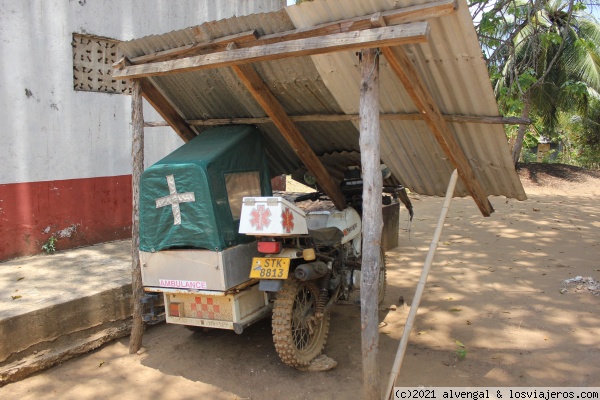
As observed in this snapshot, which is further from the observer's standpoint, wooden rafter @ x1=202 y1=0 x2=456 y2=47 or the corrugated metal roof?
the corrugated metal roof

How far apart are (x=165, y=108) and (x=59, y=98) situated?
86.8 inches

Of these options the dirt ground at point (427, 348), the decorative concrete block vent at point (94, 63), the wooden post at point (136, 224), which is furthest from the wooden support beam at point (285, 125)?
the decorative concrete block vent at point (94, 63)

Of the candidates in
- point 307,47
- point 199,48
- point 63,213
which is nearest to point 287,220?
point 307,47

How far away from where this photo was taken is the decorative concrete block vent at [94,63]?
7.12m

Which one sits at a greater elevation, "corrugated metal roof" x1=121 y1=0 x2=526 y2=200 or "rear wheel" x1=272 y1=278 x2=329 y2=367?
"corrugated metal roof" x1=121 y1=0 x2=526 y2=200

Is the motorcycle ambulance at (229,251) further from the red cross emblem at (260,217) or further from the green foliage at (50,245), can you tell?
the green foliage at (50,245)

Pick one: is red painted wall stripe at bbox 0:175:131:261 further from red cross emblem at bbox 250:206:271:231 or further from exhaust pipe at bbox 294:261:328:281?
exhaust pipe at bbox 294:261:328:281

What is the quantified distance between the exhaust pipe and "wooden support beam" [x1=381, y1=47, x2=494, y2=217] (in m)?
1.49

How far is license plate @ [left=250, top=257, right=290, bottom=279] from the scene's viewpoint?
4.23 metres

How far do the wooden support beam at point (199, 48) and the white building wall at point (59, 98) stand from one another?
2.50 metres

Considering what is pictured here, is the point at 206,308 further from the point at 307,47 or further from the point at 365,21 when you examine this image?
the point at 365,21

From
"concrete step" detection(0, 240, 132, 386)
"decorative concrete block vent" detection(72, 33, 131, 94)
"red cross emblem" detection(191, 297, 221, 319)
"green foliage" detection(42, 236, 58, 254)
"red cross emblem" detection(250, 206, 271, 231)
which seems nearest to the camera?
"red cross emblem" detection(250, 206, 271, 231)

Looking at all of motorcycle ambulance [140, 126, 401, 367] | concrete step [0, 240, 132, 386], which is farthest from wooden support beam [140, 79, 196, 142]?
concrete step [0, 240, 132, 386]

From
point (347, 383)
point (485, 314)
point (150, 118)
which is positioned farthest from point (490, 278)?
point (150, 118)
